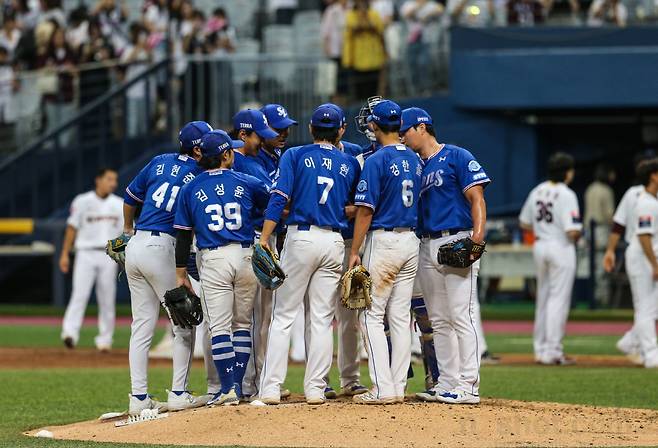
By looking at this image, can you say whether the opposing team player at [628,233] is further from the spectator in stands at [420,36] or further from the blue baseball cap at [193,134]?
the spectator in stands at [420,36]

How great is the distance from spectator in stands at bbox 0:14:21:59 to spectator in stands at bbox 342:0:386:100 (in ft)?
27.4

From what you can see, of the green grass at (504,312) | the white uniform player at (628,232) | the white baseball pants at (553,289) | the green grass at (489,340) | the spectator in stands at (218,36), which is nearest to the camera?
the white uniform player at (628,232)

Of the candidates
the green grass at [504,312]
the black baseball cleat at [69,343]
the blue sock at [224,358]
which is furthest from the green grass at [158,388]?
the green grass at [504,312]

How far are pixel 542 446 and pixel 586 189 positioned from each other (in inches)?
690

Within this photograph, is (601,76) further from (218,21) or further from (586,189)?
(218,21)

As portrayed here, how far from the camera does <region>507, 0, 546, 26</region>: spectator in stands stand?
23719 mm

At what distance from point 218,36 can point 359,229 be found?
16.2 m

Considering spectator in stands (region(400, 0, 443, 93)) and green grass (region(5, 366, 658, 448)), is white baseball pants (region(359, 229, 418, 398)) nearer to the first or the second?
green grass (region(5, 366, 658, 448))

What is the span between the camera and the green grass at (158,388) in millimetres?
11523

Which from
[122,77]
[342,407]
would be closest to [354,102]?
[122,77]

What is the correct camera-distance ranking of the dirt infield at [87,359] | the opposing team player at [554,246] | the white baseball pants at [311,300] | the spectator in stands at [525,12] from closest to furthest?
the white baseball pants at [311,300], the opposing team player at [554,246], the dirt infield at [87,359], the spectator in stands at [525,12]

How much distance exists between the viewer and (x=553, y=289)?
51.9 feet

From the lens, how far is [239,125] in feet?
36.5

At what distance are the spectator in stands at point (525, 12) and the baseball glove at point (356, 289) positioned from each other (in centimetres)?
1441
